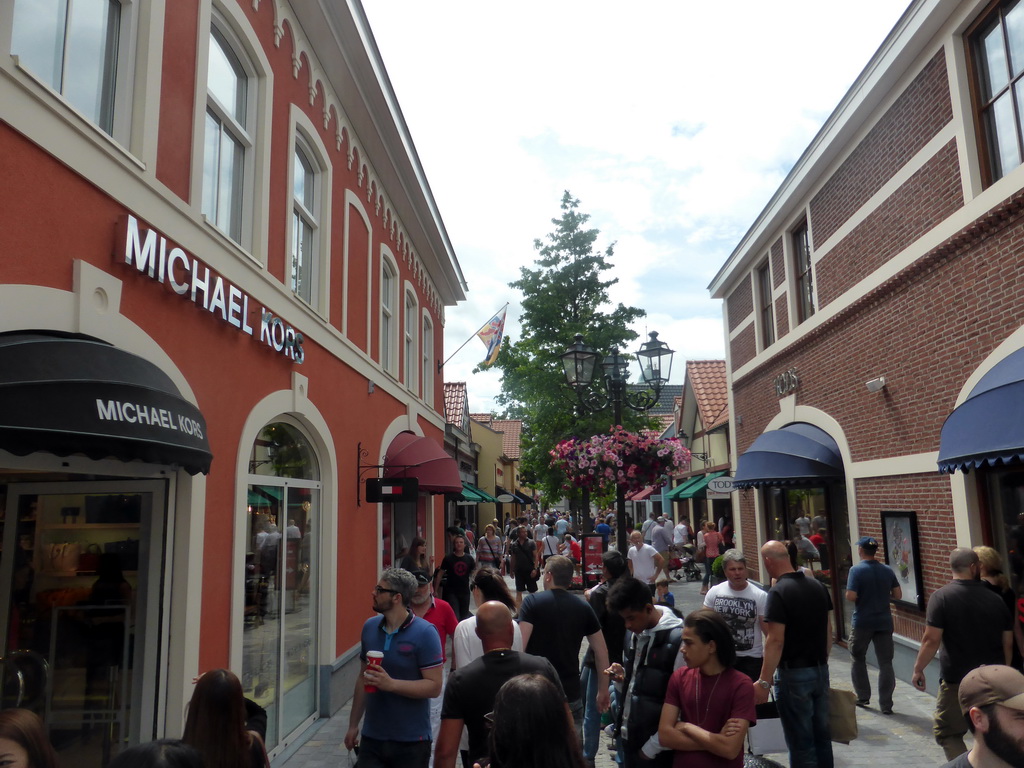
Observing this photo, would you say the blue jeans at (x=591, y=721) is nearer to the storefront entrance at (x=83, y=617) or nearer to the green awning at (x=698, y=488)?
the storefront entrance at (x=83, y=617)

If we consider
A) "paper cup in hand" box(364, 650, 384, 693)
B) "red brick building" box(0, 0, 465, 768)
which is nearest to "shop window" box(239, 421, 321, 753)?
"red brick building" box(0, 0, 465, 768)

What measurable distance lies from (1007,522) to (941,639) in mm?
2562

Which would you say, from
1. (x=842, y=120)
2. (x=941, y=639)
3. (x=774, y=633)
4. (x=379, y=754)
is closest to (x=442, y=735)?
(x=379, y=754)

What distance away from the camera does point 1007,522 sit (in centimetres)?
730

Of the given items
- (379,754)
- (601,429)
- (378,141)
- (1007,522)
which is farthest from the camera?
(601,429)

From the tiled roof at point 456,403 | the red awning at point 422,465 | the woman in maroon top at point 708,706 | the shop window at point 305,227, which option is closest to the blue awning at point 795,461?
the red awning at point 422,465

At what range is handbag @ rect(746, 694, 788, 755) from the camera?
5448 mm

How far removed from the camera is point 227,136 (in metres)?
6.55

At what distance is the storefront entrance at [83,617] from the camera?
16.0 ft

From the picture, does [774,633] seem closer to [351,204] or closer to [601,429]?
[351,204]

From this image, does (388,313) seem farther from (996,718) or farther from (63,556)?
(996,718)

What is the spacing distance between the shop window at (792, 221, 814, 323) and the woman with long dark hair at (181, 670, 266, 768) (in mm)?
11758

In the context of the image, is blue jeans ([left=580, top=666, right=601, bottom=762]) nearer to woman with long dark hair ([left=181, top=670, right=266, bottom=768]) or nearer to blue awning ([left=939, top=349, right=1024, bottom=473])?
blue awning ([left=939, top=349, right=1024, bottom=473])

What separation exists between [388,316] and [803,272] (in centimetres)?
722
